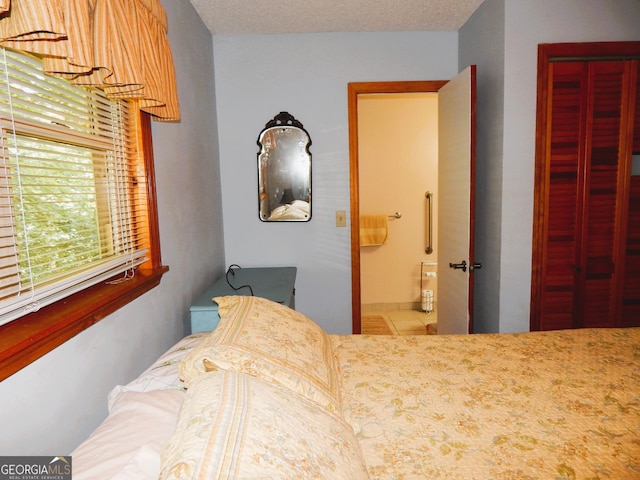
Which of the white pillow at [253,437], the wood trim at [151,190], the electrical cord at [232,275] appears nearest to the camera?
the white pillow at [253,437]

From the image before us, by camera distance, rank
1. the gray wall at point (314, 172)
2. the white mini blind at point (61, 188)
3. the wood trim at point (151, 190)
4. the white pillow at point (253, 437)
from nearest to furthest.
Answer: the white pillow at point (253, 437) → the white mini blind at point (61, 188) → the gray wall at point (314, 172) → the wood trim at point (151, 190)

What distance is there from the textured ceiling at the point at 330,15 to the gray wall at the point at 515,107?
0.25 meters

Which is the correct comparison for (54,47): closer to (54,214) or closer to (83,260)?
(54,214)

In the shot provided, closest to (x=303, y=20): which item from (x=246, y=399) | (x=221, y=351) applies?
(x=221, y=351)

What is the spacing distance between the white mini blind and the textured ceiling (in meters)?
1.29

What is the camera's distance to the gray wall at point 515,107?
221 cm

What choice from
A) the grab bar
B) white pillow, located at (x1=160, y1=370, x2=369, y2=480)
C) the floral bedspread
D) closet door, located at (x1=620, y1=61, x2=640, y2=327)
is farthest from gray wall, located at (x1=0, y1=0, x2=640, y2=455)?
the grab bar

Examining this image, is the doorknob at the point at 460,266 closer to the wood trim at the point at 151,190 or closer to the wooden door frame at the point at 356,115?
the wooden door frame at the point at 356,115

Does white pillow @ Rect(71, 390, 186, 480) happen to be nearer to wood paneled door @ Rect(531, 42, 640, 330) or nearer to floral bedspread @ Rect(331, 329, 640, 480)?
floral bedspread @ Rect(331, 329, 640, 480)

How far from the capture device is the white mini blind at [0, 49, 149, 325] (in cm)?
90

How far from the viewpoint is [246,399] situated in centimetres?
84

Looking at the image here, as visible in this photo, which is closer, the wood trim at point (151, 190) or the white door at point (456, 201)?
the wood trim at point (151, 190)

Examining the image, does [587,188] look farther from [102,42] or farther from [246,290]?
[102,42]

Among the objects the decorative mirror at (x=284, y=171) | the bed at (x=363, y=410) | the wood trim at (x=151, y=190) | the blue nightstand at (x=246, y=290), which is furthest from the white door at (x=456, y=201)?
the wood trim at (x=151, y=190)
